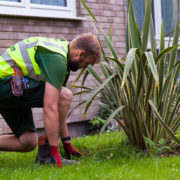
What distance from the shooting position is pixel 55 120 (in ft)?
10.4

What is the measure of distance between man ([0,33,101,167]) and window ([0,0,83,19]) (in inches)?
84.0

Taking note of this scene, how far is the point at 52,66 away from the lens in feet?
10.3

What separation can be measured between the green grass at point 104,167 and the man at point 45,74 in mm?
240

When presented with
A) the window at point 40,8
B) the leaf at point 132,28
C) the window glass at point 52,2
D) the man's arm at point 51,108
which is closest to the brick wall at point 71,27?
the window at point 40,8

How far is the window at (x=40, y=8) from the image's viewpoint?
541 centimetres

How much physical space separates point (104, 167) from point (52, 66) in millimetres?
939

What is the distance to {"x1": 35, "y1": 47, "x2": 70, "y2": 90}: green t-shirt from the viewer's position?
124 inches

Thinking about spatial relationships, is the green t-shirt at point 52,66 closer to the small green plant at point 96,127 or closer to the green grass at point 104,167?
the green grass at point 104,167

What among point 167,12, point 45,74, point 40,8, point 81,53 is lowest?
point 45,74

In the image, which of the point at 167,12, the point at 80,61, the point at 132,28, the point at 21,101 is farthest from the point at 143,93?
the point at 167,12

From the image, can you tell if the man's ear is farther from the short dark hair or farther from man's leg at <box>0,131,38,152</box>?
man's leg at <box>0,131,38,152</box>

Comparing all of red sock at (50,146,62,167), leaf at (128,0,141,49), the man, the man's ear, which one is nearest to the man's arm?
the man

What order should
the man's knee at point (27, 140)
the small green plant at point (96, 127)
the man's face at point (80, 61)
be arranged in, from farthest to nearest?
the small green plant at point (96, 127) < the man's knee at point (27, 140) < the man's face at point (80, 61)

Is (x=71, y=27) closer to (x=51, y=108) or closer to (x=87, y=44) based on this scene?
(x=87, y=44)
